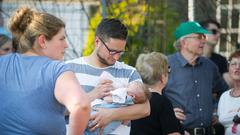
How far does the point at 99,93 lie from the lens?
12.8 feet

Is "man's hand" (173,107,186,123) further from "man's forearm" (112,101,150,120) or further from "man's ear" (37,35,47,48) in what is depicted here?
"man's ear" (37,35,47,48)

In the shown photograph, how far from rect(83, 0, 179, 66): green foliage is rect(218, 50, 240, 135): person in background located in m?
1.92

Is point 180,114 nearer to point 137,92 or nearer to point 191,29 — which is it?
point 191,29

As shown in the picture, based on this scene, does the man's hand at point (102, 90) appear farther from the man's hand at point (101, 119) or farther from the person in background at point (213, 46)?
the person in background at point (213, 46)

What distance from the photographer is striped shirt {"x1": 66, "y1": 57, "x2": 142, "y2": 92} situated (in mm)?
4098

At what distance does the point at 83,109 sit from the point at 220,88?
11.5 ft

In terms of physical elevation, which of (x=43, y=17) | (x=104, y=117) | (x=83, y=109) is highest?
(x=43, y=17)

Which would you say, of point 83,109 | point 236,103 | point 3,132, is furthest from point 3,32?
point 83,109

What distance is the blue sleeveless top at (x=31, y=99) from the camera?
128 inches

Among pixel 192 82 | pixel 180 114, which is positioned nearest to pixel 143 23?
pixel 192 82

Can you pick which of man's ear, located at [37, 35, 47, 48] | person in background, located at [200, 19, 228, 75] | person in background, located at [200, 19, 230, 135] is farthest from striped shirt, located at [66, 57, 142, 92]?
person in background, located at [200, 19, 228, 75]

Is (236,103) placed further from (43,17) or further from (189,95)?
(43,17)

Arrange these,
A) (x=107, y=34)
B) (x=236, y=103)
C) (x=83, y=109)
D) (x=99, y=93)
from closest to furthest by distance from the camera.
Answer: (x=83, y=109) → (x=99, y=93) → (x=107, y=34) → (x=236, y=103)

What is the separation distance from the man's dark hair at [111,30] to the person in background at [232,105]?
171 cm
